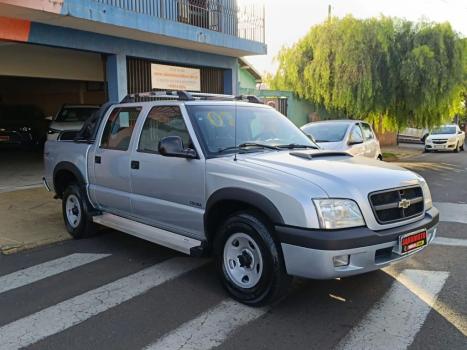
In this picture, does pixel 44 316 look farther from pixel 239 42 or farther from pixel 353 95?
pixel 353 95

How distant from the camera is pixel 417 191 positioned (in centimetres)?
Result: 445

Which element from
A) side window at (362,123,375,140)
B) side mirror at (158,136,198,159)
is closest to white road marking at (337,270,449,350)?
side mirror at (158,136,198,159)

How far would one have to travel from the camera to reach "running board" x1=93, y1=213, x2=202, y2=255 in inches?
188

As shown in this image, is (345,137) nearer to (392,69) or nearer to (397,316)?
(397,316)

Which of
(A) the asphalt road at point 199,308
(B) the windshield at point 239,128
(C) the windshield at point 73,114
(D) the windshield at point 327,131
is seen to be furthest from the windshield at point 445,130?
(B) the windshield at point 239,128

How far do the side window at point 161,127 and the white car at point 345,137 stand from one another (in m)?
5.74

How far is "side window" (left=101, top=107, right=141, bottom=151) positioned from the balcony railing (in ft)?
18.5

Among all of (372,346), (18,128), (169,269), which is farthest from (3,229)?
(18,128)

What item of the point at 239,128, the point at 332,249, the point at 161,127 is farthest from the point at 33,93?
the point at 332,249

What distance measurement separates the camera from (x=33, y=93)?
79.9 ft

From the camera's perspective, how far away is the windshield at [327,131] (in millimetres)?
11055

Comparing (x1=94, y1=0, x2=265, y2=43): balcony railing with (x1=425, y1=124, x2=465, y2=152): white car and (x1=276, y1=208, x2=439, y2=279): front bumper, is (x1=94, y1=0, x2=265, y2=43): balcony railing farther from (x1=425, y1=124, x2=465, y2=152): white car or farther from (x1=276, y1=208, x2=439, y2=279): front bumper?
(x1=425, y1=124, x2=465, y2=152): white car

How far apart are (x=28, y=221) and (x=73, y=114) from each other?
28.9 feet

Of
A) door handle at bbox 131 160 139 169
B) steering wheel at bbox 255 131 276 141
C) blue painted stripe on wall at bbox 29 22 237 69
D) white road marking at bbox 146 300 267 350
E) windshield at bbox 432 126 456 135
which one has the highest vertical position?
blue painted stripe on wall at bbox 29 22 237 69
